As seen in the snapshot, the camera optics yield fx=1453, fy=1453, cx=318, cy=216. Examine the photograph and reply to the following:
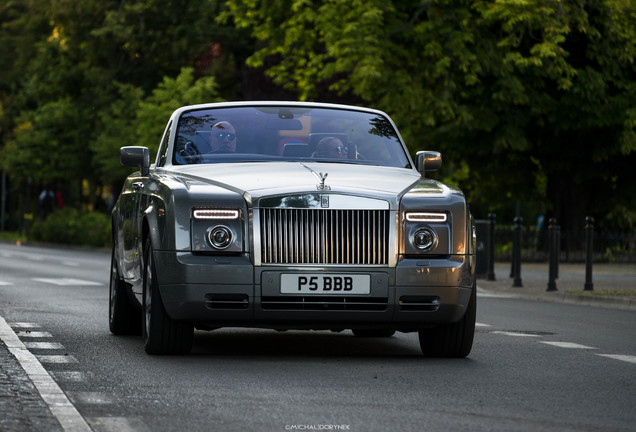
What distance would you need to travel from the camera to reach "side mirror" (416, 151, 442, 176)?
10870 millimetres

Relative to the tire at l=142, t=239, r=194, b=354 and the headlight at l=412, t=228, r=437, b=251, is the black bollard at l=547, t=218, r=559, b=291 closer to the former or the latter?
the headlight at l=412, t=228, r=437, b=251

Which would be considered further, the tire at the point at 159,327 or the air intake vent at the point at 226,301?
the tire at the point at 159,327

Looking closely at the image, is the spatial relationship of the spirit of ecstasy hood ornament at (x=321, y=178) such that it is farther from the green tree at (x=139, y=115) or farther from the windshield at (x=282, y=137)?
the green tree at (x=139, y=115)

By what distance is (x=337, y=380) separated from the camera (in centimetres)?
858

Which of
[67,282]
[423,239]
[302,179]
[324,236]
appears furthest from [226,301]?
[67,282]

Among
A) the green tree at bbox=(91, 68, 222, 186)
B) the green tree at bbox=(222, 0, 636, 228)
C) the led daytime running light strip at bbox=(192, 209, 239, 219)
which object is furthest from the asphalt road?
the green tree at bbox=(91, 68, 222, 186)

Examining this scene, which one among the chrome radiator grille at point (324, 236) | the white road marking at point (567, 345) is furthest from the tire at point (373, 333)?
the chrome radiator grille at point (324, 236)

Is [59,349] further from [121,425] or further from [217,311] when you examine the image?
[121,425]

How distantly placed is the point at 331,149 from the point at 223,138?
2.64ft

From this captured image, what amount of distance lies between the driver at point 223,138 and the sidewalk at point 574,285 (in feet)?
30.2

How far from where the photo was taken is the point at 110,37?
55969 millimetres

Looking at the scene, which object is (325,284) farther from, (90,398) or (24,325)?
(24,325)

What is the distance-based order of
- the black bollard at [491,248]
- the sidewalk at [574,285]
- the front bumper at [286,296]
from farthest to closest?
the black bollard at [491,248]
the sidewalk at [574,285]
the front bumper at [286,296]

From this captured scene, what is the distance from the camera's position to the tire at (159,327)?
31.6 ft
